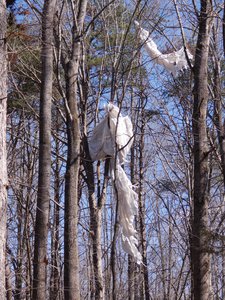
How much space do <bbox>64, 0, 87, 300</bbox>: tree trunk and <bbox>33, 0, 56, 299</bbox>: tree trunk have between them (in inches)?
18.8

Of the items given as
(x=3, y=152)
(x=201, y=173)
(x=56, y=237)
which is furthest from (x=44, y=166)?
(x=56, y=237)

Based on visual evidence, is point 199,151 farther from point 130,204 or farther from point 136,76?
point 136,76

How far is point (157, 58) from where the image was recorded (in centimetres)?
1016

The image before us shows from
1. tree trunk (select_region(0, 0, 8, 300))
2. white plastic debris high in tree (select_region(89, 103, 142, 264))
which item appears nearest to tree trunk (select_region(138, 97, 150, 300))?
white plastic debris high in tree (select_region(89, 103, 142, 264))

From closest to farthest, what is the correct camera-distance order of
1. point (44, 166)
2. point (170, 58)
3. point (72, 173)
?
1. point (44, 166)
2. point (72, 173)
3. point (170, 58)

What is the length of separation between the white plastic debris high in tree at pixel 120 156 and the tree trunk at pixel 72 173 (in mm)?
604

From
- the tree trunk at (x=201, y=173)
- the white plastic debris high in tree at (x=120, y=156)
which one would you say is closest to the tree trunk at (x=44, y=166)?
the white plastic debris high in tree at (x=120, y=156)

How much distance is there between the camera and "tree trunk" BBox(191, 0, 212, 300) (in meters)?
8.02

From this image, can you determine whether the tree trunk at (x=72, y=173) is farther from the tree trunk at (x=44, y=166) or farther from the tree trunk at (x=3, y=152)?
the tree trunk at (x=3, y=152)

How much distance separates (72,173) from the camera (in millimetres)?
9406

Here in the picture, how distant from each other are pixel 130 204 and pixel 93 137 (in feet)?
5.05

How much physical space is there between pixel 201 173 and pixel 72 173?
2212 millimetres

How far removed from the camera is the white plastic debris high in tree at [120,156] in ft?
31.4

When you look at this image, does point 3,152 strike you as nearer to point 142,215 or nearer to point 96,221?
point 96,221
